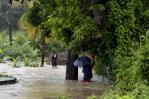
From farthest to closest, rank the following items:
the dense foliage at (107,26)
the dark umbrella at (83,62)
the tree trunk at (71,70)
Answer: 1. the tree trunk at (71,70)
2. the dark umbrella at (83,62)
3. the dense foliage at (107,26)

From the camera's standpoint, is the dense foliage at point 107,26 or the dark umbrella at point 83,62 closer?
the dense foliage at point 107,26

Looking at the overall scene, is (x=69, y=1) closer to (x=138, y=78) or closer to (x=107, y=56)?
(x=107, y=56)

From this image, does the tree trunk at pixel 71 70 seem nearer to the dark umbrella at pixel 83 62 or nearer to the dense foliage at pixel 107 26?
the dark umbrella at pixel 83 62

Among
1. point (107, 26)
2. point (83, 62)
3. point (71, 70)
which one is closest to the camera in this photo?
point (107, 26)

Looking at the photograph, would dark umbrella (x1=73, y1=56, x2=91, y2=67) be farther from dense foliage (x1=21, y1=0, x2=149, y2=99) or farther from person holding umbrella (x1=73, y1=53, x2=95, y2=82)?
dense foliage (x1=21, y1=0, x2=149, y2=99)

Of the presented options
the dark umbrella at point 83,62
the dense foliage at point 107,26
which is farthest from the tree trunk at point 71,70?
the dense foliage at point 107,26

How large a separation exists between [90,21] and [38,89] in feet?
9.81

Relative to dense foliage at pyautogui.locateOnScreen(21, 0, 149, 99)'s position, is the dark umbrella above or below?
below

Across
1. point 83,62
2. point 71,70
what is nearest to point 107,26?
point 83,62

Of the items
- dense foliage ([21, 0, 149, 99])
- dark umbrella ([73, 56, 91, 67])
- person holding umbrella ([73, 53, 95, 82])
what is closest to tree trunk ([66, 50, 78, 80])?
person holding umbrella ([73, 53, 95, 82])

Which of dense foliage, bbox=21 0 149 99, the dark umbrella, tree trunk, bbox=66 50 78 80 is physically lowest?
tree trunk, bbox=66 50 78 80

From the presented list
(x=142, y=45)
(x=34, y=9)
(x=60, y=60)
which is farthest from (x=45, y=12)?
(x=60, y=60)

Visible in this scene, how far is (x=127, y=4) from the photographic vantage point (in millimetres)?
18531

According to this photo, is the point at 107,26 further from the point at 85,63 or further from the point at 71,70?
the point at 71,70
